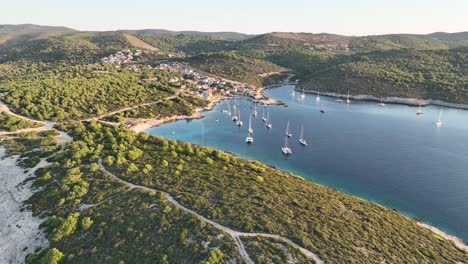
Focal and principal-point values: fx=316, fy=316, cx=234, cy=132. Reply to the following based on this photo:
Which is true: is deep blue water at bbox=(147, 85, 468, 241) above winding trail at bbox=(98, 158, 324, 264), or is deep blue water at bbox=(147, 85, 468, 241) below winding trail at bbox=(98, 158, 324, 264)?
below

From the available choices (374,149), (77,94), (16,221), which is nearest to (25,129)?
(77,94)

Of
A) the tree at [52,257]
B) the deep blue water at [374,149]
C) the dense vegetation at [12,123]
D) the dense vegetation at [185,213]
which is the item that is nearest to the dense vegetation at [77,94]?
the dense vegetation at [12,123]

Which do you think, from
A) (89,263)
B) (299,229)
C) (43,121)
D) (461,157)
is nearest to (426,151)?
(461,157)

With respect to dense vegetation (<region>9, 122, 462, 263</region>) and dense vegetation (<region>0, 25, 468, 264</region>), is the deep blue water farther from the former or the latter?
dense vegetation (<region>9, 122, 462, 263</region>)

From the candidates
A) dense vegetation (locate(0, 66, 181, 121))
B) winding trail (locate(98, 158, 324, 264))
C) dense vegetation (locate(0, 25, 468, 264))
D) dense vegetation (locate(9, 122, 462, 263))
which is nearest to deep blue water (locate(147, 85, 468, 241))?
dense vegetation (locate(0, 25, 468, 264))

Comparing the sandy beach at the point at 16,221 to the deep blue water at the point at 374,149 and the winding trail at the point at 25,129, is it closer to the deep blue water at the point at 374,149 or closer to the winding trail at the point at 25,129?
the winding trail at the point at 25,129

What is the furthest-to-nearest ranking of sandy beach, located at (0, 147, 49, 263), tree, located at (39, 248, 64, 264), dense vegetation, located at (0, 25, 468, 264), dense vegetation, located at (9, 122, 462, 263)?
sandy beach, located at (0, 147, 49, 263) → dense vegetation, located at (9, 122, 462, 263) → tree, located at (39, 248, 64, 264) → dense vegetation, located at (0, 25, 468, 264)

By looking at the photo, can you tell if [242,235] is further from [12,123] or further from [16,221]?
[12,123]
